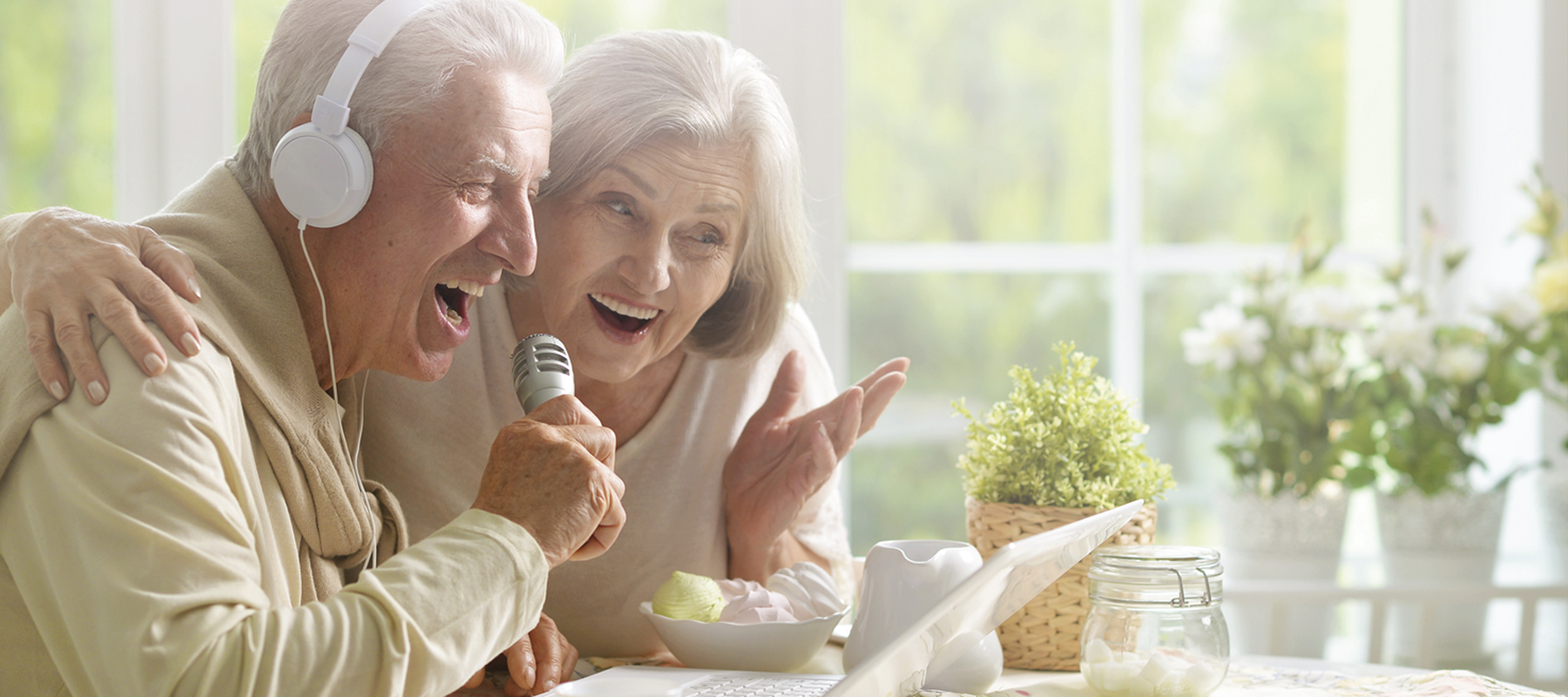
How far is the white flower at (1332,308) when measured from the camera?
6.43ft

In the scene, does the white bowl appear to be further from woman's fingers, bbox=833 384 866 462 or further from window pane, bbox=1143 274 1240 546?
window pane, bbox=1143 274 1240 546

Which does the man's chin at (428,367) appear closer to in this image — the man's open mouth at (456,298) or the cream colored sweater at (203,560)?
the man's open mouth at (456,298)

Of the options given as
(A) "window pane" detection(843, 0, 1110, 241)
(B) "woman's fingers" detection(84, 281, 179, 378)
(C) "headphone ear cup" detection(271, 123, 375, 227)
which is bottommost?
(B) "woman's fingers" detection(84, 281, 179, 378)

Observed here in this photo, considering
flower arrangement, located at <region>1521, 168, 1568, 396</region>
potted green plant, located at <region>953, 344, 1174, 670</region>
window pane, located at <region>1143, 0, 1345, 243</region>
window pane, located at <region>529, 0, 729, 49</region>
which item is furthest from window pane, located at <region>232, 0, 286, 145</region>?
flower arrangement, located at <region>1521, 168, 1568, 396</region>

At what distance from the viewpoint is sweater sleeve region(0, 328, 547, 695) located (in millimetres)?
737

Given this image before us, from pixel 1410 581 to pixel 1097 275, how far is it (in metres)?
0.86

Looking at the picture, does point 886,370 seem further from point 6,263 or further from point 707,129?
point 6,263

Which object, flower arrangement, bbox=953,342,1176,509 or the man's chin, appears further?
flower arrangement, bbox=953,342,1176,509

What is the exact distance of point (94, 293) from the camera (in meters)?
0.83

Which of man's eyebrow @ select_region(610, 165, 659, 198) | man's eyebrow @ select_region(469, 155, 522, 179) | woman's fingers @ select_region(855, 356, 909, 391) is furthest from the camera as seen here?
woman's fingers @ select_region(855, 356, 909, 391)

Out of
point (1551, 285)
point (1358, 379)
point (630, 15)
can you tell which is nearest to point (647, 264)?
point (630, 15)

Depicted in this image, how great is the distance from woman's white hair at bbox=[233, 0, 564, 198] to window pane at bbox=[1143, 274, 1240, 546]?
1819mm

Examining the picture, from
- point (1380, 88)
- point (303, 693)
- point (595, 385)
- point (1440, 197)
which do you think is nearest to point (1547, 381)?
point (1440, 197)

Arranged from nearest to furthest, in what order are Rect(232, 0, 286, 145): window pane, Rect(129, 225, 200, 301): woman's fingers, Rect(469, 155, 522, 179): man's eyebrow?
Rect(129, 225, 200, 301): woman's fingers, Rect(469, 155, 522, 179): man's eyebrow, Rect(232, 0, 286, 145): window pane
